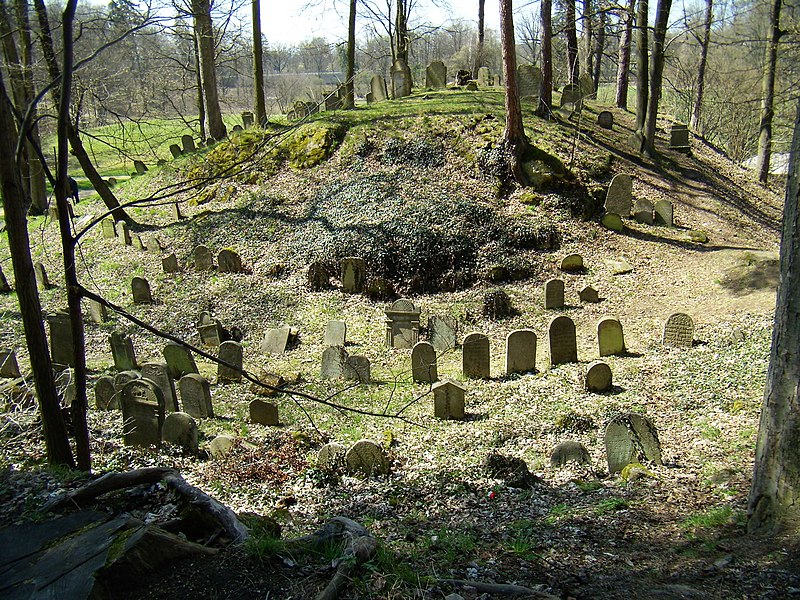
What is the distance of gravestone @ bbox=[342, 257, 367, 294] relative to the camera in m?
14.5

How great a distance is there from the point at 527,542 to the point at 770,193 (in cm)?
2039

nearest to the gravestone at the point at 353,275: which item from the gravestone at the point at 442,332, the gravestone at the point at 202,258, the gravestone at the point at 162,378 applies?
the gravestone at the point at 442,332

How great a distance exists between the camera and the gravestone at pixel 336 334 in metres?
12.4

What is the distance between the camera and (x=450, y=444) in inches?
323

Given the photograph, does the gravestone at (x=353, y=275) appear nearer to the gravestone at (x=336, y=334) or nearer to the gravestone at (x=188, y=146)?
the gravestone at (x=336, y=334)

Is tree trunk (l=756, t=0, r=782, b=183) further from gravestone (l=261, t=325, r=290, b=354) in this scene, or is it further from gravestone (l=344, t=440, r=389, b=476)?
gravestone (l=344, t=440, r=389, b=476)

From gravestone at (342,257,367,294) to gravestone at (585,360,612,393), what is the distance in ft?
22.0

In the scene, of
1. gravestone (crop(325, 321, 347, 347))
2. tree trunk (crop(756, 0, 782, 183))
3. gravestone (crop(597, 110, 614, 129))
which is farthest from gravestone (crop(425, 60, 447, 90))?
gravestone (crop(325, 321, 347, 347))

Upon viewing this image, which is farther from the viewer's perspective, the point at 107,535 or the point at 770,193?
the point at 770,193

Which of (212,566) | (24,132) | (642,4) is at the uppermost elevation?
(642,4)

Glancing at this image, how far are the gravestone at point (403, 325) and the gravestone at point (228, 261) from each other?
5.40m

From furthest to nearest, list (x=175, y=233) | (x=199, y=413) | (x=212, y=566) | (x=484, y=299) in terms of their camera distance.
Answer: (x=175, y=233)
(x=484, y=299)
(x=199, y=413)
(x=212, y=566)

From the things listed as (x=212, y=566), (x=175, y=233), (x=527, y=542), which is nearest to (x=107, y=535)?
(x=212, y=566)

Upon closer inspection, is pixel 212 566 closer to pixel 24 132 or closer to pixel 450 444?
pixel 24 132
